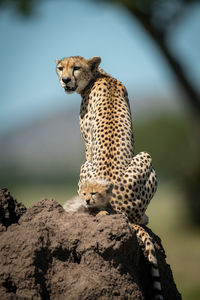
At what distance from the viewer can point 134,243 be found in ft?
12.2

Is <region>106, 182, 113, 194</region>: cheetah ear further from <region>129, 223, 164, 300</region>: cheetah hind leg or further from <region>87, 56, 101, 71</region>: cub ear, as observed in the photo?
<region>87, 56, 101, 71</region>: cub ear

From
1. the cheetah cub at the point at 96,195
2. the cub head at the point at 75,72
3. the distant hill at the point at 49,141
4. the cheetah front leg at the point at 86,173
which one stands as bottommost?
the cheetah cub at the point at 96,195

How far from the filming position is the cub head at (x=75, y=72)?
16.1 ft

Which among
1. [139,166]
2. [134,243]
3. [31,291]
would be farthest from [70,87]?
[31,291]

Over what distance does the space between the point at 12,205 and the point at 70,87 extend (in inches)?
53.0

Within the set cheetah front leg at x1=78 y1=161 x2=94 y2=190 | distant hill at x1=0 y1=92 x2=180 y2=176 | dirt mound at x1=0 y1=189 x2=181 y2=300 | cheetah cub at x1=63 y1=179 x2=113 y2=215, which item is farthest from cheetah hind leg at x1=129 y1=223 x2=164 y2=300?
distant hill at x1=0 y1=92 x2=180 y2=176

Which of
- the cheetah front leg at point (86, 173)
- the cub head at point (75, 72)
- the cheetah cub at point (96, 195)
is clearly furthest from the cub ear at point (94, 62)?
the cheetah cub at point (96, 195)

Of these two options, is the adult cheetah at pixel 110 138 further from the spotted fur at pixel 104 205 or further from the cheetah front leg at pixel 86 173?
the spotted fur at pixel 104 205

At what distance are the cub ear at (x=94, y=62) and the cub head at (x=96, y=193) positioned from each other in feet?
4.51

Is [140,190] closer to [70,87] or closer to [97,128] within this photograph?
[97,128]

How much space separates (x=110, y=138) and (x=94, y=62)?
839 mm

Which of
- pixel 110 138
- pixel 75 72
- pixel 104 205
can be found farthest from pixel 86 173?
pixel 75 72

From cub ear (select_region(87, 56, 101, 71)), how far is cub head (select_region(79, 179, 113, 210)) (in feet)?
4.51

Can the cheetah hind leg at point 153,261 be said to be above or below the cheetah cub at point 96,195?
below
